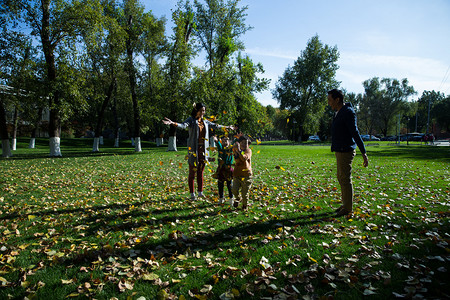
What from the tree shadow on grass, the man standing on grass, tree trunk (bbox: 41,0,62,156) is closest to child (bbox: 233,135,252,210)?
the man standing on grass

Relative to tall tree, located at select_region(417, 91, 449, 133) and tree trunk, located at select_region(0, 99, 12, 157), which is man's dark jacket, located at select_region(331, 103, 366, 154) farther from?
tall tree, located at select_region(417, 91, 449, 133)

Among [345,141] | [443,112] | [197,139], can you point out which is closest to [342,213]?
[345,141]

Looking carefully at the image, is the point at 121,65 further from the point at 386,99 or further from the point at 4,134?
the point at 386,99

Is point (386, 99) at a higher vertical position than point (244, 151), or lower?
higher

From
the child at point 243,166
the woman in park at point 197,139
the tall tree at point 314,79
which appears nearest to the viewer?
the child at point 243,166

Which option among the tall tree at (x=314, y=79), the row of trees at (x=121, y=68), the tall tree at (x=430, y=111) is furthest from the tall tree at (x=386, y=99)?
the row of trees at (x=121, y=68)

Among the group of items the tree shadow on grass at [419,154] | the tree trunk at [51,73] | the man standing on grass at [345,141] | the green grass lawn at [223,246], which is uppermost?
the tree trunk at [51,73]

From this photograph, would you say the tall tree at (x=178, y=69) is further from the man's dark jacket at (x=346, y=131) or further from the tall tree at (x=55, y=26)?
the man's dark jacket at (x=346, y=131)

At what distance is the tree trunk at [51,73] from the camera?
18094 mm

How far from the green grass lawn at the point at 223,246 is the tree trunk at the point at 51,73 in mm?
14220

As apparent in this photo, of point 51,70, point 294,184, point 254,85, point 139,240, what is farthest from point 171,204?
point 254,85

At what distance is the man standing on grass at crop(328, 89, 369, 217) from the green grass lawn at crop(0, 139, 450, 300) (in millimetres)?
579

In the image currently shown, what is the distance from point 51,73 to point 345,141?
22.0 m

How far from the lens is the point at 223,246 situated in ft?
13.4
